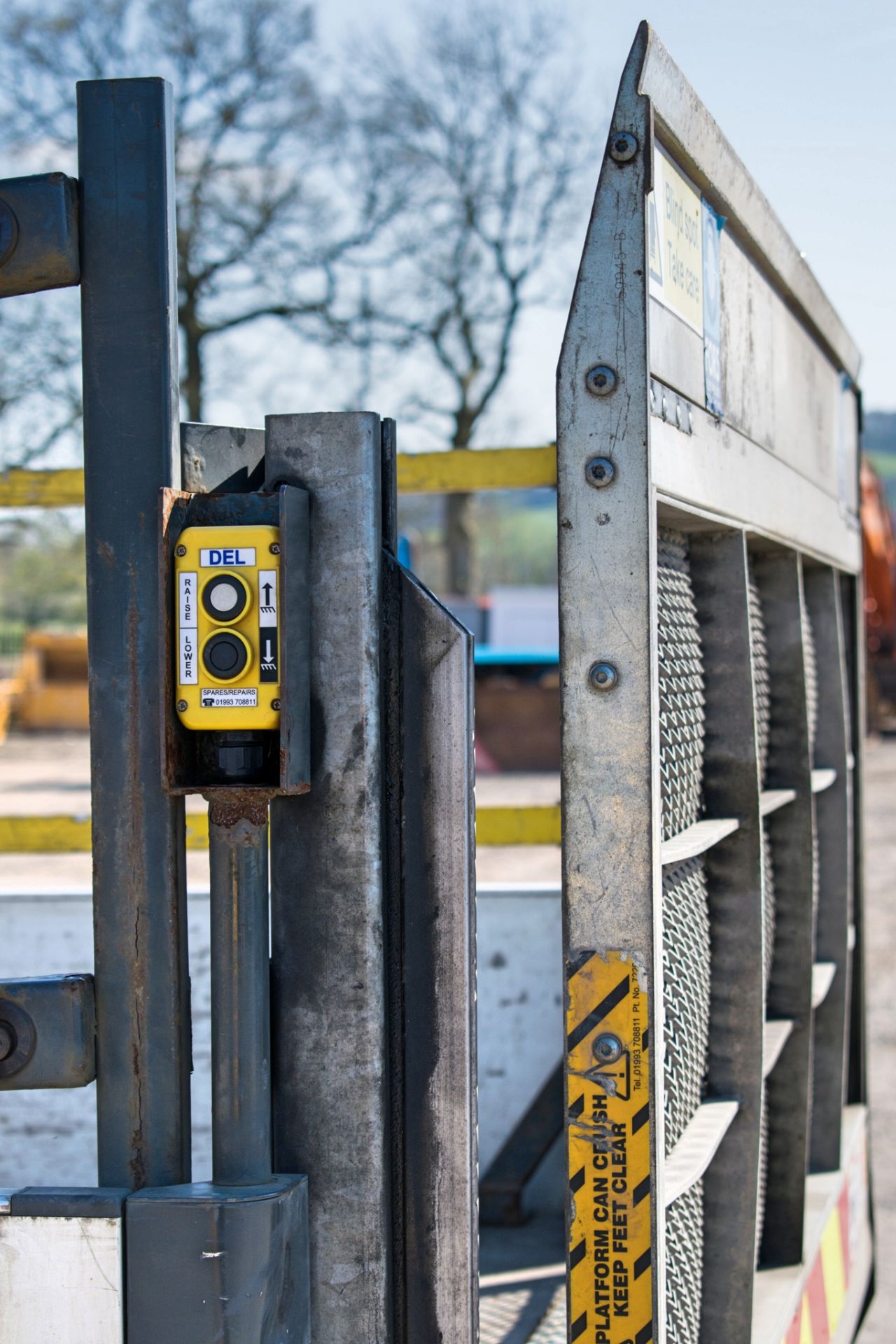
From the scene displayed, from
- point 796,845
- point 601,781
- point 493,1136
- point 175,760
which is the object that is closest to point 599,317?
point 601,781

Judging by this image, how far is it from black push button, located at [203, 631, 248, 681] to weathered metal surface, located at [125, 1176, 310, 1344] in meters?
0.56

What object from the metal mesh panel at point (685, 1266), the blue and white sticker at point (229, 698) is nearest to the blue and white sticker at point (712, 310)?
the blue and white sticker at point (229, 698)

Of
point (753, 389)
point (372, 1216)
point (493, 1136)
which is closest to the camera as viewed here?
point (372, 1216)

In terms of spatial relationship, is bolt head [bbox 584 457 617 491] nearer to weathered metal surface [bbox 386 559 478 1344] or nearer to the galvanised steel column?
weathered metal surface [bbox 386 559 478 1344]

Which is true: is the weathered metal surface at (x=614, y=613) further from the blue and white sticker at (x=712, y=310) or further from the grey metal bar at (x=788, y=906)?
the grey metal bar at (x=788, y=906)

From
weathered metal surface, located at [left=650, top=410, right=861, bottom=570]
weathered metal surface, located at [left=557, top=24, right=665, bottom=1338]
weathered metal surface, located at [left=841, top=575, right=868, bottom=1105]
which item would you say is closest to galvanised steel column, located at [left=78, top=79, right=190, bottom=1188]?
weathered metal surface, located at [left=557, top=24, right=665, bottom=1338]

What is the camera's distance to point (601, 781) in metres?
1.71

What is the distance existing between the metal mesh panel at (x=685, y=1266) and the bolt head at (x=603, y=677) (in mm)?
774

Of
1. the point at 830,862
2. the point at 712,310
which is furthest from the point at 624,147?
the point at 830,862

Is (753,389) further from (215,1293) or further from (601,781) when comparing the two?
(215,1293)

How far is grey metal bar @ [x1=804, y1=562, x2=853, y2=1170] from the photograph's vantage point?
11.2 feet

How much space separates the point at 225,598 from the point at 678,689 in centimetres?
90

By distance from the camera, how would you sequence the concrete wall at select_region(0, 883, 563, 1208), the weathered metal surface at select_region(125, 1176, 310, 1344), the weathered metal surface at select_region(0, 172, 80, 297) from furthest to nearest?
the concrete wall at select_region(0, 883, 563, 1208) → the weathered metal surface at select_region(0, 172, 80, 297) → the weathered metal surface at select_region(125, 1176, 310, 1344)

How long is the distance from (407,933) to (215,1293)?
438 millimetres
